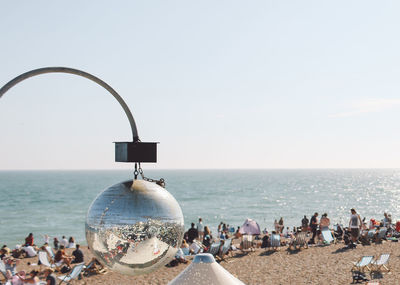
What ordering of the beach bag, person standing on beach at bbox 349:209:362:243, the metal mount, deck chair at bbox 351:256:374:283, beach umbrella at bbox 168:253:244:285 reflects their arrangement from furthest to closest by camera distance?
person standing on beach at bbox 349:209:362:243, the beach bag, deck chair at bbox 351:256:374:283, beach umbrella at bbox 168:253:244:285, the metal mount

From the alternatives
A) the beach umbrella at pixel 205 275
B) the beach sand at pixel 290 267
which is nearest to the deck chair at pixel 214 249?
the beach sand at pixel 290 267

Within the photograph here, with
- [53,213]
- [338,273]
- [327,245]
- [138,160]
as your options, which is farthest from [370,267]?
[53,213]

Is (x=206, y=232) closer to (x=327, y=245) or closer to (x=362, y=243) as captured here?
(x=327, y=245)

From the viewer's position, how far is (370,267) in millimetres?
13211

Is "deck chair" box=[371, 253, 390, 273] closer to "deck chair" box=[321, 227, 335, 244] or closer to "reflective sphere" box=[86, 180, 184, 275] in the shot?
"deck chair" box=[321, 227, 335, 244]

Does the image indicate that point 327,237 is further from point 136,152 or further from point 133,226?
point 133,226

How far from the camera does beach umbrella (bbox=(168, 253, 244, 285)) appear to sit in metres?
6.04

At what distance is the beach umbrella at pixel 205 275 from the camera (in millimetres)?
6035

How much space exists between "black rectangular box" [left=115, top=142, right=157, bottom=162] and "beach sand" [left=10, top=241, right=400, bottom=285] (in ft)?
34.1

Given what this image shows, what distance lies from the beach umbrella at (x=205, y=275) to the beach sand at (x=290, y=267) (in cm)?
632

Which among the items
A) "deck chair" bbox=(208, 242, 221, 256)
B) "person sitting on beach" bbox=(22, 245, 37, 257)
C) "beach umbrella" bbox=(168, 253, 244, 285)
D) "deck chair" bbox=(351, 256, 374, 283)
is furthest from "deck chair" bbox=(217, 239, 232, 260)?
"beach umbrella" bbox=(168, 253, 244, 285)

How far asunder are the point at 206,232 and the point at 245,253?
3.74 meters

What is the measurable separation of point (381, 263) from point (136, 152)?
484 inches

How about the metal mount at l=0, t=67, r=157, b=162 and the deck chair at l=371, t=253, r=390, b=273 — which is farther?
the deck chair at l=371, t=253, r=390, b=273
